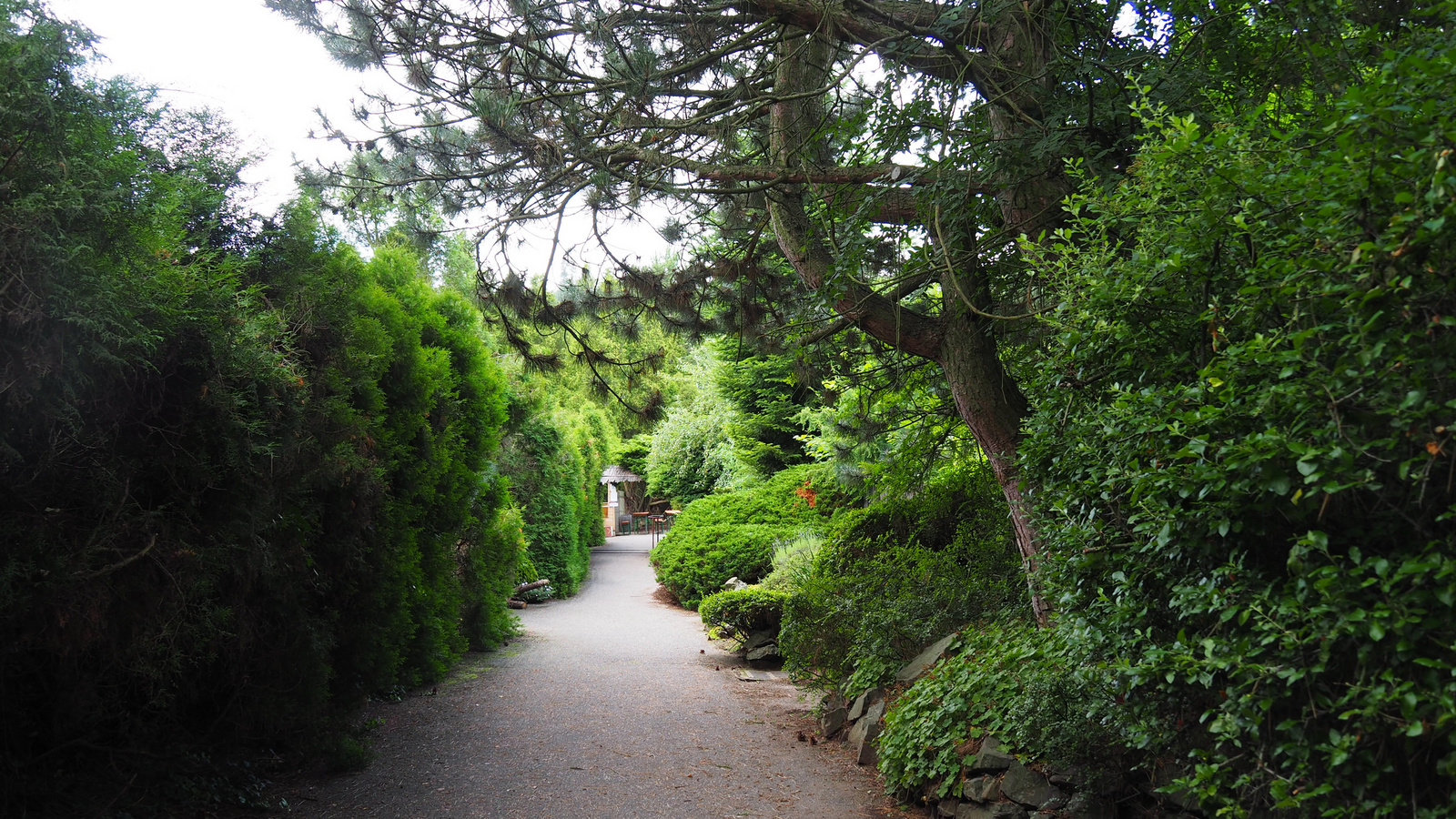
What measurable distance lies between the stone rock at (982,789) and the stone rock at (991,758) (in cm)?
6

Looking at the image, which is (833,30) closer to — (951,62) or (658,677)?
(951,62)

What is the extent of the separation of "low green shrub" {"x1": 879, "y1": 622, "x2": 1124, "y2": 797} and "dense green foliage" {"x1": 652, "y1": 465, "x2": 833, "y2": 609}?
6.95 meters

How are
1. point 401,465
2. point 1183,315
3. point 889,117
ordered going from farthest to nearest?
point 401,465 → point 889,117 → point 1183,315

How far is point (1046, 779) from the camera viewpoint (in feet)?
12.5

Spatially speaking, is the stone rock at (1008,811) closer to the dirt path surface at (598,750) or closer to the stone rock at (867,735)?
the dirt path surface at (598,750)

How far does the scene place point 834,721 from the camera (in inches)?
248

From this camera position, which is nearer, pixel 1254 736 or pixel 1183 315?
pixel 1254 736

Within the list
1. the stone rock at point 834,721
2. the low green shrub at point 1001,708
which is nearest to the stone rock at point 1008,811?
the low green shrub at point 1001,708

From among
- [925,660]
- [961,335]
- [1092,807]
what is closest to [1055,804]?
[1092,807]

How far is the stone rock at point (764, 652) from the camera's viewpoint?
30.9ft

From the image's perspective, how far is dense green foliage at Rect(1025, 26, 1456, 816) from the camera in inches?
74.9

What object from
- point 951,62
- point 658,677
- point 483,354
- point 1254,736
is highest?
point 951,62

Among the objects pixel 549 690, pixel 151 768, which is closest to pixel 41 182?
pixel 151 768

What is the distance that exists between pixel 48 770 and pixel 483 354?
5.97 m
